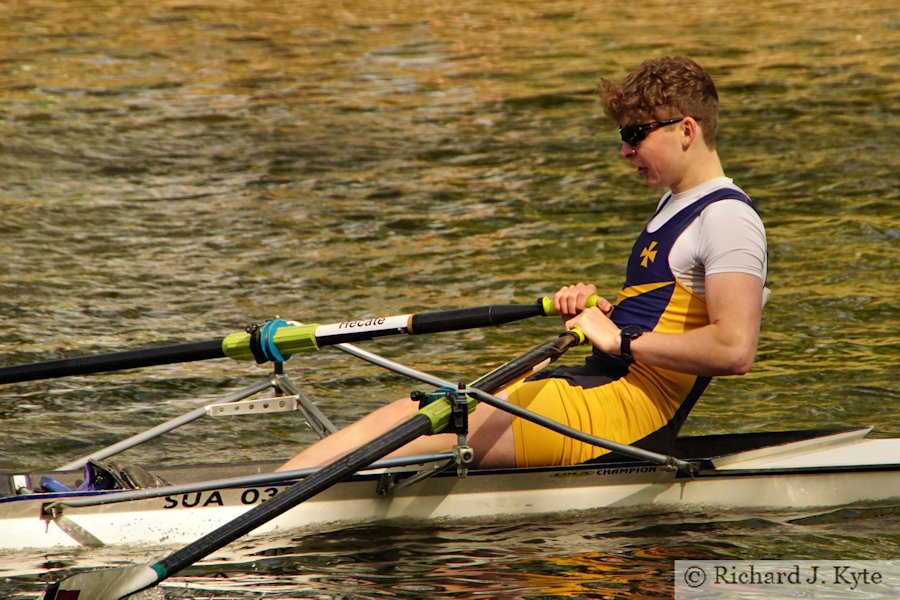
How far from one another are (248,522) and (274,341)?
1.32 m

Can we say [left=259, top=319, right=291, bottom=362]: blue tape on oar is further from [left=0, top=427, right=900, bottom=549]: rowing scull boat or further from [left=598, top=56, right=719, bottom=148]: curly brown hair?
[left=598, top=56, right=719, bottom=148]: curly brown hair

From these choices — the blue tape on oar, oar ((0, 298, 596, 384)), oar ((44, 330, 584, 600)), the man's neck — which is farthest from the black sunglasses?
the blue tape on oar

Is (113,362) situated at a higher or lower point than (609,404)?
higher

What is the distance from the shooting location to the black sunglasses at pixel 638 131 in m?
4.87

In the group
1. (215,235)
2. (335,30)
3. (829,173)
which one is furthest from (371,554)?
(335,30)

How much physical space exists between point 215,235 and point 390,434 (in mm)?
6951

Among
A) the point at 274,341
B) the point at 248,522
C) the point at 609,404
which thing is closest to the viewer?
the point at 248,522

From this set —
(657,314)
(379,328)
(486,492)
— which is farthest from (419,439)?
(657,314)

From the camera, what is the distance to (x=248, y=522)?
439 centimetres

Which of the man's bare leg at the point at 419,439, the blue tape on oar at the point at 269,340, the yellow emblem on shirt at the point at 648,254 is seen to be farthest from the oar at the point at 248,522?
the blue tape on oar at the point at 269,340

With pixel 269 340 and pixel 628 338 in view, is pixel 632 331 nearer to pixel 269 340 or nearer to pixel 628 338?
pixel 628 338

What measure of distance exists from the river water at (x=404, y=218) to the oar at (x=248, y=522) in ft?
1.85

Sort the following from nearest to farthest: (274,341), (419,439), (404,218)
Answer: (419,439)
(274,341)
(404,218)

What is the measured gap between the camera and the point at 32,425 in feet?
23.4
